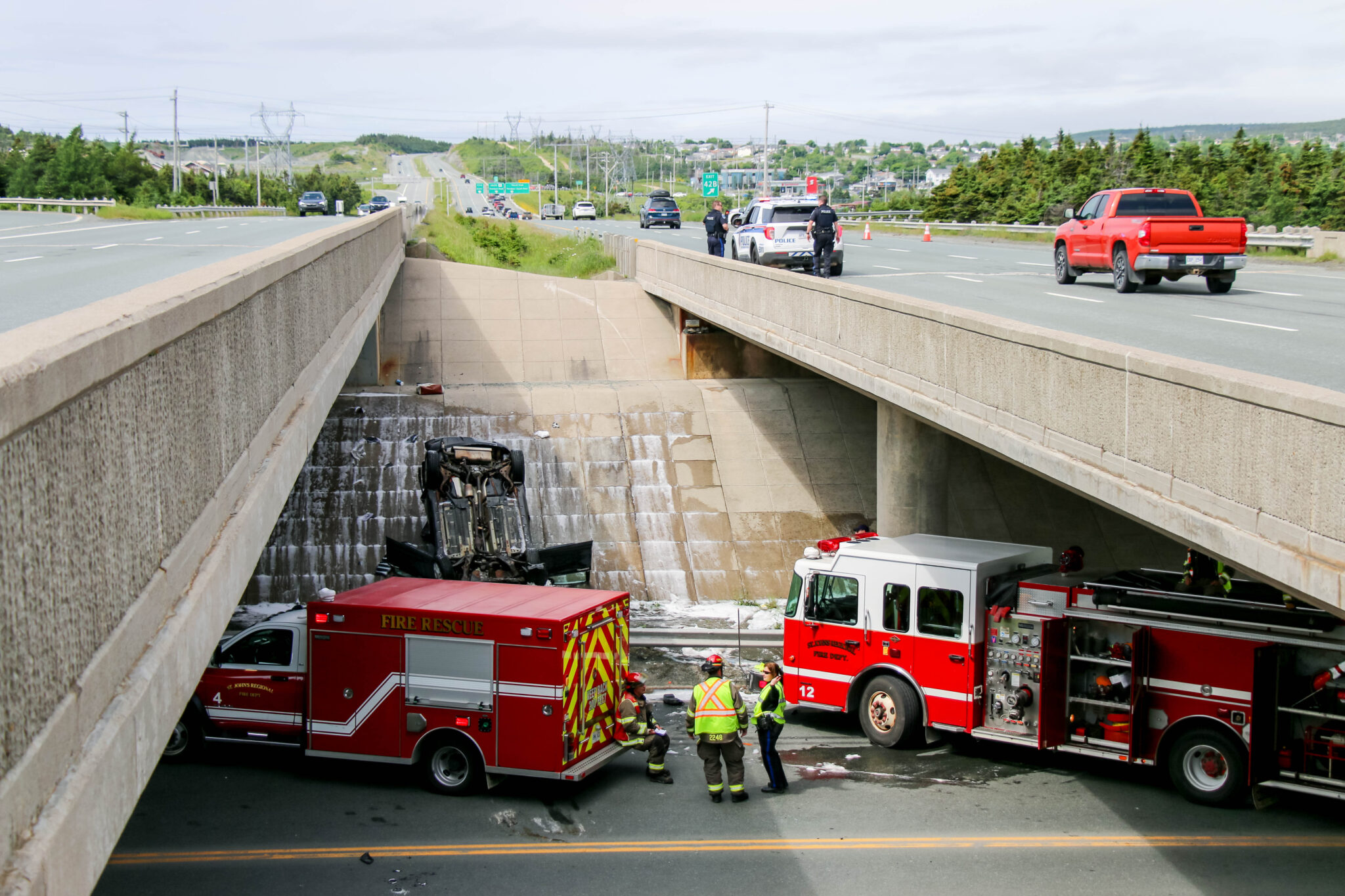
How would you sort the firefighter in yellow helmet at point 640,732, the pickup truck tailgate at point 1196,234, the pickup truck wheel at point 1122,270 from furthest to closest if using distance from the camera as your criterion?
the pickup truck wheel at point 1122,270 < the pickup truck tailgate at point 1196,234 < the firefighter in yellow helmet at point 640,732

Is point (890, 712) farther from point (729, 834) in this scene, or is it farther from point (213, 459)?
point (213, 459)

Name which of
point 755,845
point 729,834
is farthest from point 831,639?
point 755,845

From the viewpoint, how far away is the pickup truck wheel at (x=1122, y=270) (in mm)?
20422

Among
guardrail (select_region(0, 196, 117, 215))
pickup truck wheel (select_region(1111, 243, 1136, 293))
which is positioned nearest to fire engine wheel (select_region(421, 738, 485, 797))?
pickup truck wheel (select_region(1111, 243, 1136, 293))

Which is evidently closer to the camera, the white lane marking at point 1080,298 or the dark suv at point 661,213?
the white lane marking at point 1080,298

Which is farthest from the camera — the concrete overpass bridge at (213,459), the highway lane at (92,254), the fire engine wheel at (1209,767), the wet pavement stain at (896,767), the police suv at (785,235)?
the police suv at (785,235)

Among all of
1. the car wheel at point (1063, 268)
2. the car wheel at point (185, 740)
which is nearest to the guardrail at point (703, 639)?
the car wheel at point (185, 740)

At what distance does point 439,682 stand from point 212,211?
54.5m

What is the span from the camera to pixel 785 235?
27562 mm

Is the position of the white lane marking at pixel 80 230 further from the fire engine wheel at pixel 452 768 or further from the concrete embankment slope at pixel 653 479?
the fire engine wheel at pixel 452 768

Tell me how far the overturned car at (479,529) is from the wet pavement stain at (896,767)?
15.8ft

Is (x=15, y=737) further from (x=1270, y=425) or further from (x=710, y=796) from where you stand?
(x=710, y=796)

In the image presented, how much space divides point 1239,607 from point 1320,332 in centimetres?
474

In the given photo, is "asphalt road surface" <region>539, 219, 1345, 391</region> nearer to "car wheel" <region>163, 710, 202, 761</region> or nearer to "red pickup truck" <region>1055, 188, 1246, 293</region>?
"red pickup truck" <region>1055, 188, 1246, 293</region>
